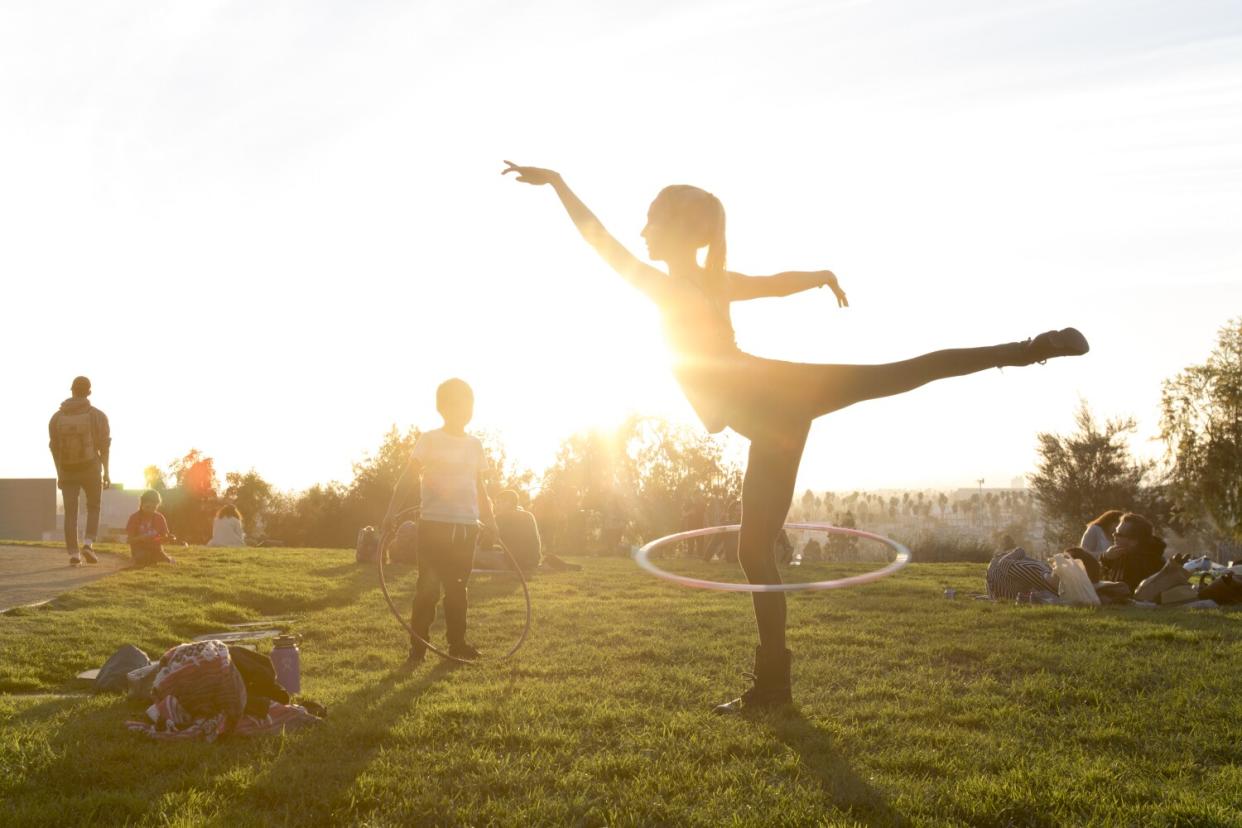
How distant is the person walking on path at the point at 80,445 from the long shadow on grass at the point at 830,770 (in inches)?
514

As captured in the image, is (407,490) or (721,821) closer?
(721,821)

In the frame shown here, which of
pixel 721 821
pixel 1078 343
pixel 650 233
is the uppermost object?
pixel 650 233

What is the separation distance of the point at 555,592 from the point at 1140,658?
8990 mm

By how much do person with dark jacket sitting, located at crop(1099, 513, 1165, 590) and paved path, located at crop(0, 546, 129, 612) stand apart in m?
15.1

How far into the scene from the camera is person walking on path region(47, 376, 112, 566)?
49.0 ft

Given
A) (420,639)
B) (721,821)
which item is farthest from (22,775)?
(420,639)

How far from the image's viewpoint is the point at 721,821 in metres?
4.09

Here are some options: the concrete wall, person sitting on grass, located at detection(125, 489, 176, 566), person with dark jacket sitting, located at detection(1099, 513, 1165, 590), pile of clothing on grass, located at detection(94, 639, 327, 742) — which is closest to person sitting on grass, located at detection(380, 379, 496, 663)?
pile of clothing on grass, located at detection(94, 639, 327, 742)

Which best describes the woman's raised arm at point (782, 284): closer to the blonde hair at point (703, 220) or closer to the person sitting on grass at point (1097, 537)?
the blonde hair at point (703, 220)

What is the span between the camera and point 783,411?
5.45 m

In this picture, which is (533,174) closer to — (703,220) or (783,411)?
(703,220)

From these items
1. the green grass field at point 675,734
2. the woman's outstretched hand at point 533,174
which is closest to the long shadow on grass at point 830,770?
the green grass field at point 675,734

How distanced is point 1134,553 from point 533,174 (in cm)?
1263

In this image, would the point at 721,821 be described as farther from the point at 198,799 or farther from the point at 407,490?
the point at 407,490
